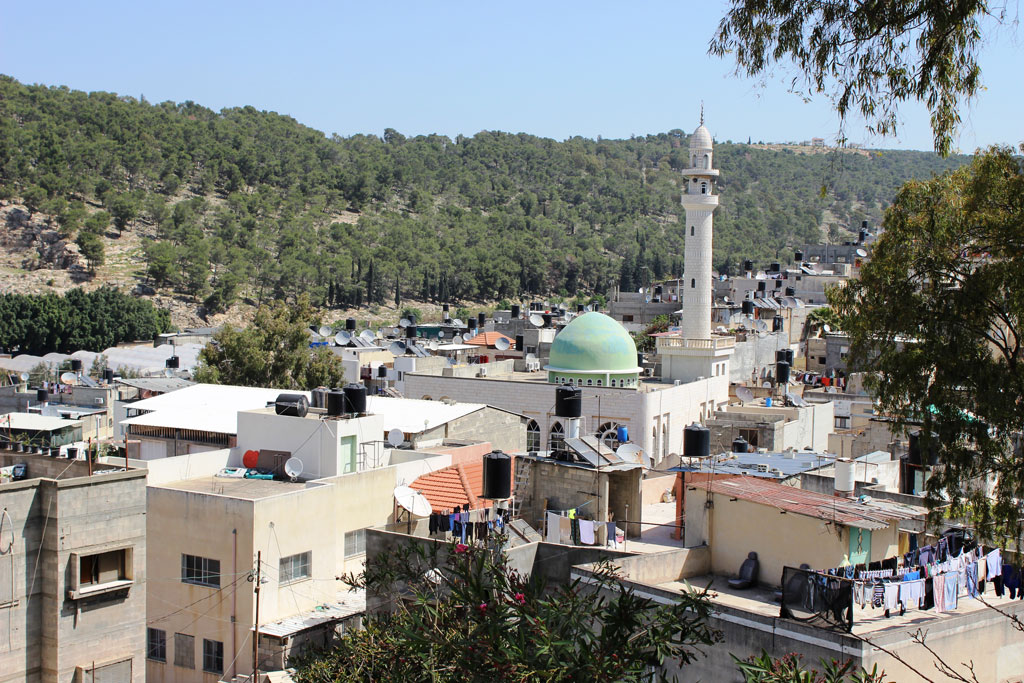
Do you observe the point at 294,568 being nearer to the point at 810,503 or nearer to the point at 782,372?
the point at 810,503

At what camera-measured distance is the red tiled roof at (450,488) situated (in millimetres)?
18953

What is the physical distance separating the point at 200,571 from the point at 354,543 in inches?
102

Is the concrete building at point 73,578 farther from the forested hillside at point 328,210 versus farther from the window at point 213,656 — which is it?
the forested hillside at point 328,210

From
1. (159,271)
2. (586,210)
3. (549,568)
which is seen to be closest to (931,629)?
(549,568)

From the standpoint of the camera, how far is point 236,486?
62.0ft

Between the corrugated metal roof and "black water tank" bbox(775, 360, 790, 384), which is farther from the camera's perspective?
"black water tank" bbox(775, 360, 790, 384)

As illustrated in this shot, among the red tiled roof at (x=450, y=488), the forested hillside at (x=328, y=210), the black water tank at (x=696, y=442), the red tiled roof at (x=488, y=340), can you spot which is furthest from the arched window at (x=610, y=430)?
the forested hillside at (x=328, y=210)

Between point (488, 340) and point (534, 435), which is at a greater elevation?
point (488, 340)

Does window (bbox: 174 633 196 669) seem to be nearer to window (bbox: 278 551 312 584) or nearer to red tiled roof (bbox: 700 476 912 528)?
window (bbox: 278 551 312 584)

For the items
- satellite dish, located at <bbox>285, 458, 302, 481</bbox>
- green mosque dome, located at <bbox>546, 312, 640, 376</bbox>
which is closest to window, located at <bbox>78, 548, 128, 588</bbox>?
satellite dish, located at <bbox>285, 458, 302, 481</bbox>

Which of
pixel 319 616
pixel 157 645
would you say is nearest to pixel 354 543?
pixel 319 616

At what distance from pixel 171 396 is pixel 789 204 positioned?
183587 millimetres

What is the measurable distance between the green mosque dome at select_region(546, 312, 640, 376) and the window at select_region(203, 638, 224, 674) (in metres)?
20.5

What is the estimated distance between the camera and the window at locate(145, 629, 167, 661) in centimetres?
1720
